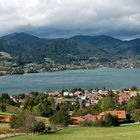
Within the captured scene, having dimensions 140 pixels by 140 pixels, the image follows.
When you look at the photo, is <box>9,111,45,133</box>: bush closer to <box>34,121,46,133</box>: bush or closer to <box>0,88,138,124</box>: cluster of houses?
<box>34,121,46,133</box>: bush

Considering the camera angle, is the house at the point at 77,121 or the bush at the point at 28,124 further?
the house at the point at 77,121

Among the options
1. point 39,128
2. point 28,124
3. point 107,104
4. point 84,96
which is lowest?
point 84,96

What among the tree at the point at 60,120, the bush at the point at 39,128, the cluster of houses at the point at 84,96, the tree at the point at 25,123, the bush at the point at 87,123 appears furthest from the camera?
the cluster of houses at the point at 84,96

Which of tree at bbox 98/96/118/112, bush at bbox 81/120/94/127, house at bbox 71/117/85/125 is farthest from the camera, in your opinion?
tree at bbox 98/96/118/112

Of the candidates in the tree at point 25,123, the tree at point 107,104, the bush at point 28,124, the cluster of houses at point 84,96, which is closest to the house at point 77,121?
Result: the tree at point 25,123

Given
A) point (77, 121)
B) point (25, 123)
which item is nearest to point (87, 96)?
point (77, 121)

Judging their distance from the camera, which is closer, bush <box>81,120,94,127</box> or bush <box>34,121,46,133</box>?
bush <box>34,121,46,133</box>

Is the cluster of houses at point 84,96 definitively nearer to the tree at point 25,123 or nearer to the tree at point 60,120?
the tree at point 60,120

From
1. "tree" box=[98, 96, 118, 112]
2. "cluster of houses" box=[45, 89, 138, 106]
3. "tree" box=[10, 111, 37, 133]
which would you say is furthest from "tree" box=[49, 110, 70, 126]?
"cluster of houses" box=[45, 89, 138, 106]

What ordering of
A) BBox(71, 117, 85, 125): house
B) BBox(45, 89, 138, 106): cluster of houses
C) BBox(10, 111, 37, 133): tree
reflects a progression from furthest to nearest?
BBox(45, 89, 138, 106): cluster of houses, BBox(71, 117, 85, 125): house, BBox(10, 111, 37, 133): tree

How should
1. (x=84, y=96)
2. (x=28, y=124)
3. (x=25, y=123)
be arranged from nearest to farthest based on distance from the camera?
(x=28, y=124), (x=25, y=123), (x=84, y=96)

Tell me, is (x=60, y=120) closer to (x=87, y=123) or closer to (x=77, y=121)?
(x=87, y=123)

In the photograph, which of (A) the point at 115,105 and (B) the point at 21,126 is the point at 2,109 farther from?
(B) the point at 21,126

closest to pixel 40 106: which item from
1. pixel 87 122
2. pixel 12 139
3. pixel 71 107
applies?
pixel 71 107
